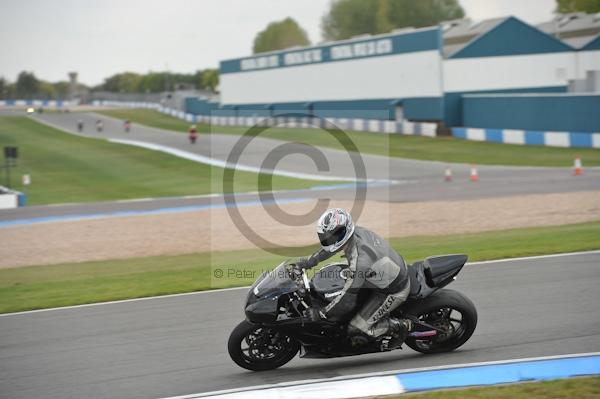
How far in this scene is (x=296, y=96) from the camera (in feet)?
218

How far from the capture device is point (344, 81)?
A: 59312 millimetres

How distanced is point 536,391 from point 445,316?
1.70 metres

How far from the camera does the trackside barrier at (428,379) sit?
727 cm

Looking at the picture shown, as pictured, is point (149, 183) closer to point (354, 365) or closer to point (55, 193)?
point (55, 193)

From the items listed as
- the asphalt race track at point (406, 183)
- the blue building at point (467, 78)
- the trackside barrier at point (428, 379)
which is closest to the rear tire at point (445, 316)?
the trackside barrier at point (428, 379)

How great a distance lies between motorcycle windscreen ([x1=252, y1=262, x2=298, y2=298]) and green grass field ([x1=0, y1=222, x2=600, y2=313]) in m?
4.97

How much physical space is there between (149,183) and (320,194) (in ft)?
38.4

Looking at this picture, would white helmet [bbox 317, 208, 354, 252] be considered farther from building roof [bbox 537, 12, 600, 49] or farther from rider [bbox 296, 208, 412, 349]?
building roof [bbox 537, 12, 600, 49]

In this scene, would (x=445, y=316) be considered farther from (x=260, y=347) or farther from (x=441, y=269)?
(x=260, y=347)

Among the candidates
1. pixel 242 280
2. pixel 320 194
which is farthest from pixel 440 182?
pixel 242 280

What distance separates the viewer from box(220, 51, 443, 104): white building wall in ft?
165

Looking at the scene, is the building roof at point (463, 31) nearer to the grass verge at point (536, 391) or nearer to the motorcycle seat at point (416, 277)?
the motorcycle seat at point (416, 277)

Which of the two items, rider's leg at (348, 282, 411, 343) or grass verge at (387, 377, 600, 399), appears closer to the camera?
grass verge at (387, 377, 600, 399)

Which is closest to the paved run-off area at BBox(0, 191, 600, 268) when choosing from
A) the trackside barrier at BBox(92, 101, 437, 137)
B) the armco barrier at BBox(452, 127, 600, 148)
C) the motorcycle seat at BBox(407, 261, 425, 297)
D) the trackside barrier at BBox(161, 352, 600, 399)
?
the motorcycle seat at BBox(407, 261, 425, 297)
